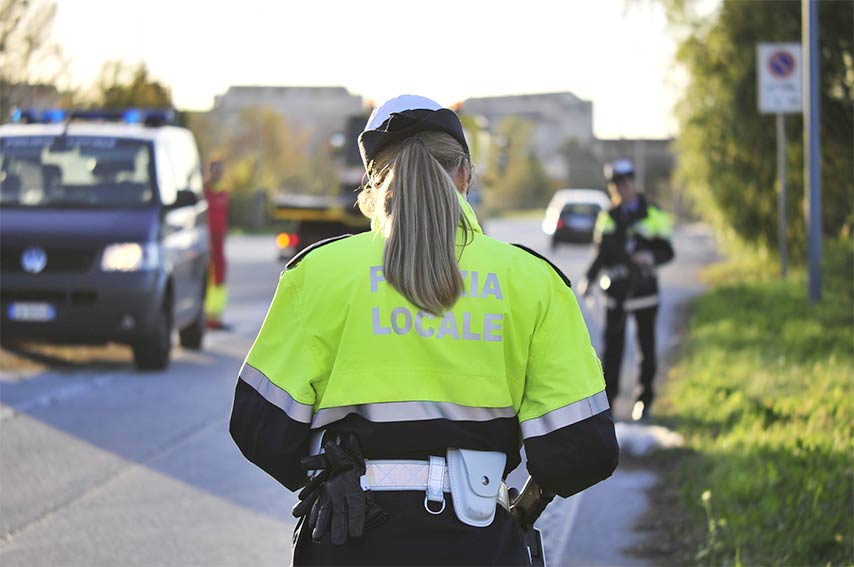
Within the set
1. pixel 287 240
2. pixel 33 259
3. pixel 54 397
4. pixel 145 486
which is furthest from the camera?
pixel 287 240

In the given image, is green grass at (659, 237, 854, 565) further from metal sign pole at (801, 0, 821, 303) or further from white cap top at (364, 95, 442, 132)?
white cap top at (364, 95, 442, 132)

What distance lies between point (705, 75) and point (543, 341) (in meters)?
19.1

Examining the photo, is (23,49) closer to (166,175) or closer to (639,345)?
(166,175)

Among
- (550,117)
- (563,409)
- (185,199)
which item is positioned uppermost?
(563,409)

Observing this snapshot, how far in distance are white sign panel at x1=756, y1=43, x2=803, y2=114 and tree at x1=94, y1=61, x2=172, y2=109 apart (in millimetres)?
11426

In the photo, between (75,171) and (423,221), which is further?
(75,171)

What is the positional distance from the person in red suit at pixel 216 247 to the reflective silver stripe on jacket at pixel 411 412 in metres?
12.7

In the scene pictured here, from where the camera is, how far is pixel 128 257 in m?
11.8

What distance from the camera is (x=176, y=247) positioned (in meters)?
12.6

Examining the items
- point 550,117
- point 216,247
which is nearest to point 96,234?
point 216,247

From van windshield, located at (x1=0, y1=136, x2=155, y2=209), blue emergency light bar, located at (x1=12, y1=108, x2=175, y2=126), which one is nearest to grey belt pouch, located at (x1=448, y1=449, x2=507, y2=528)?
van windshield, located at (x1=0, y1=136, x2=155, y2=209)

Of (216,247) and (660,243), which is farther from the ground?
(660,243)

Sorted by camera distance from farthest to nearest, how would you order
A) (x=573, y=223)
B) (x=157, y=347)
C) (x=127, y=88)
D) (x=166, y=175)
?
1. (x=573, y=223)
2. (x=127, y=88)
3. (x=166, y=175)
4. (x=157, y=347)

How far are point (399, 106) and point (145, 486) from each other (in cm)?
500
